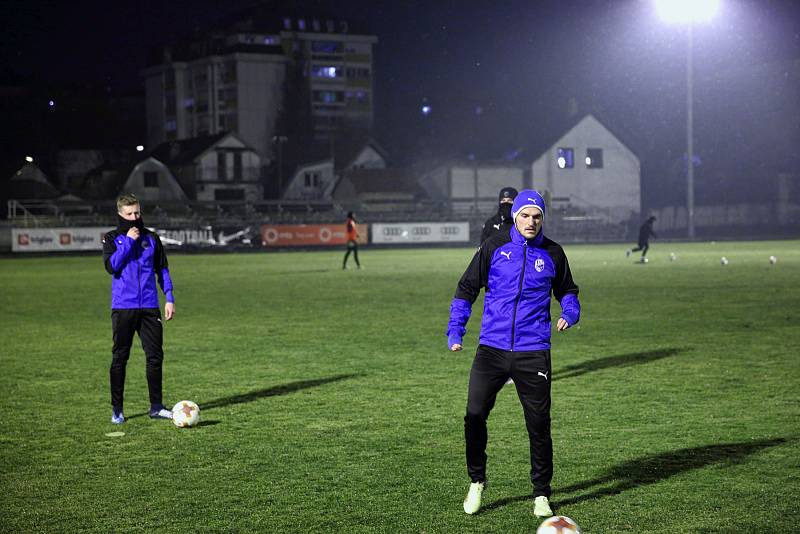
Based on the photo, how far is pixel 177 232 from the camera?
5575 cm

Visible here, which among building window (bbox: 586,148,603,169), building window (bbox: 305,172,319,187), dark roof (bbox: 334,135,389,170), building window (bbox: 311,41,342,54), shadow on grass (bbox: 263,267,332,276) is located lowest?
shadow on grass (bbox: 263,267,332,276)

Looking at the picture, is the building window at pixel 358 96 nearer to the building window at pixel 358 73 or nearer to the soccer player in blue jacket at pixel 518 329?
the building window at pixel 358 73

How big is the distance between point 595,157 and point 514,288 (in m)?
77.8

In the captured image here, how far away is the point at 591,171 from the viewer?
82062 millimetres

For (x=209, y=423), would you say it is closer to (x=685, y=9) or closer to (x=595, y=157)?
(x=685, y=9)

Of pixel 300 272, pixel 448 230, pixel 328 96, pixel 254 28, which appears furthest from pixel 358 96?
pixel 300 272

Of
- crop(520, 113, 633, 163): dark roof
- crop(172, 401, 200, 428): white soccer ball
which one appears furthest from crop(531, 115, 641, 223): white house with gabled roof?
crop(172, 401, 200, 428): white soccer ball

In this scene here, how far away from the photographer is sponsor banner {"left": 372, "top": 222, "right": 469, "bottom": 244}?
60812 millimetres

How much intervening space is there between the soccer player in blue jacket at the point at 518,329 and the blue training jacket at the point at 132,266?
424cm

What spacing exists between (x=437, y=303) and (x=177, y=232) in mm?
35589

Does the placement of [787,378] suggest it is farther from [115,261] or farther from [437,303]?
[437,303]

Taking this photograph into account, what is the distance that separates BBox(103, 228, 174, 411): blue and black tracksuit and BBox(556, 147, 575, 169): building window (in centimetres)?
7286

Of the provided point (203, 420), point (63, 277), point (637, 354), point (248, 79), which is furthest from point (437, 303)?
point (248, 79)

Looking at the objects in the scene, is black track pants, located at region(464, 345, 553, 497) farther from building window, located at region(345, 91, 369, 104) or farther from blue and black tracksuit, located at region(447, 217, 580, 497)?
building window, located at region(345, 91, 369, 104)
